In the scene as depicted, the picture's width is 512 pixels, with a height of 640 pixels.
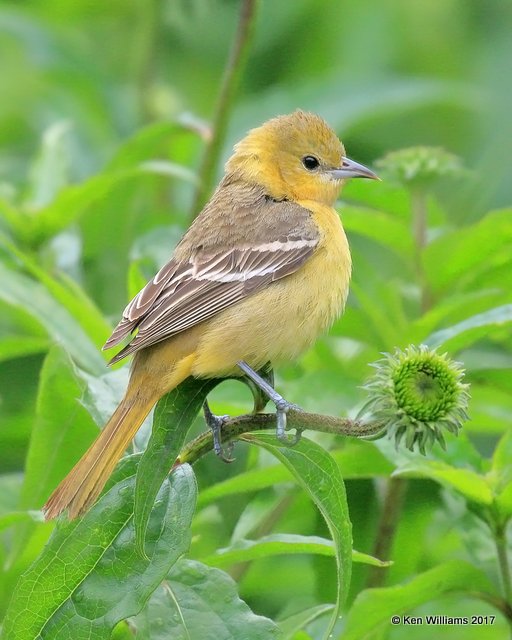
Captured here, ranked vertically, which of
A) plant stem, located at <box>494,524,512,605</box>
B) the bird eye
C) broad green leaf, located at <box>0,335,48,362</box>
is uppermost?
the bird eye

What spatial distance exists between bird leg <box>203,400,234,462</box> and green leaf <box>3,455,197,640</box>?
0.86 ft

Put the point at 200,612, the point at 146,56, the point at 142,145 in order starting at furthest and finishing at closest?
the point at 146,56 → the point at 142,145 → the point at 200,612

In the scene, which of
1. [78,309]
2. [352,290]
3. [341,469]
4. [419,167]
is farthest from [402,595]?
[419,167]

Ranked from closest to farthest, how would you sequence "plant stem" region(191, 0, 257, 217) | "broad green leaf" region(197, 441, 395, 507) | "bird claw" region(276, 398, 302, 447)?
"bird claw" region(276, 398, 302, 447) < "broad green leaf" region(197, 441, 395, 507) < "plant stem" region(191, 0, 257, 217)

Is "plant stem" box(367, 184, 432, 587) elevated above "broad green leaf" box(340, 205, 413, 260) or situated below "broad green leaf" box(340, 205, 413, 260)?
below

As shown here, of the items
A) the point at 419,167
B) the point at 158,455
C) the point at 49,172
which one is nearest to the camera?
the point at 158,455

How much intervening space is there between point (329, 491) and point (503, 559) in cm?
86

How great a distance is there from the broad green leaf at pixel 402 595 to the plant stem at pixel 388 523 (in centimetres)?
46

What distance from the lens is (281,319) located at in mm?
3549

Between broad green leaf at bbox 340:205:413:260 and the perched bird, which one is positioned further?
broad green leaf at bbox 340:205:413:260

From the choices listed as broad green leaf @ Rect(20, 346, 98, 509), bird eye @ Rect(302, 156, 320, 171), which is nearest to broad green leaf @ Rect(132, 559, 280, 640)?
broad green leaf @ Rect(20, 346, 98, 509)

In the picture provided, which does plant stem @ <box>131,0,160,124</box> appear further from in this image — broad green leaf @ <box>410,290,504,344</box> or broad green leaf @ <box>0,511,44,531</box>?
broad green leaf @ <box>0,511,44,531</box>

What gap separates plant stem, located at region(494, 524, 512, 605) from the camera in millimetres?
3191

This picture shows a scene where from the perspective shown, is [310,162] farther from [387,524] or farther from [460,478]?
[460,478]
